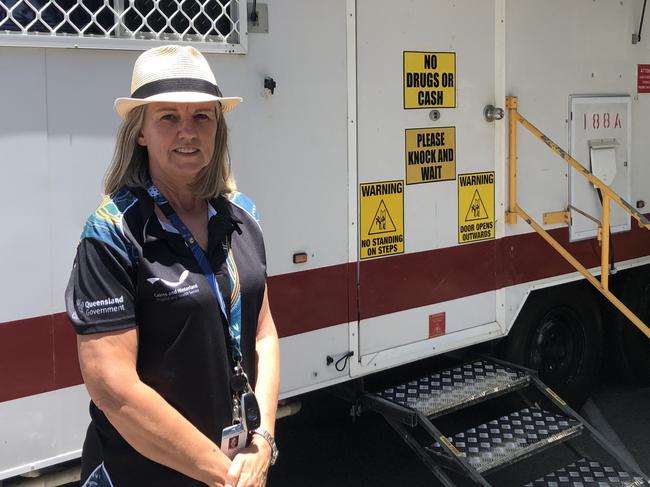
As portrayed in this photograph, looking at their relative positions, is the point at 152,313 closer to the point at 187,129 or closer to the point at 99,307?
the point at 99,307

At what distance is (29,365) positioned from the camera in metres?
2.59

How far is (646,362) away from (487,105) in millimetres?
2519

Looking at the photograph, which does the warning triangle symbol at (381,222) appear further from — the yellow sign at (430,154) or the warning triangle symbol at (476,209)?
the warning triangle symbol at (476,209)

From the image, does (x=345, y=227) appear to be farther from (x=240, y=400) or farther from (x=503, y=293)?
(x=240, y=400)

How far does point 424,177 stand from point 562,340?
5.40 feet

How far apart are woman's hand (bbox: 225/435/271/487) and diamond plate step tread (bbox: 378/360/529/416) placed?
1.75 metres

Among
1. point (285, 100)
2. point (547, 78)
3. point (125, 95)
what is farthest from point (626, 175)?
point (125, 95)

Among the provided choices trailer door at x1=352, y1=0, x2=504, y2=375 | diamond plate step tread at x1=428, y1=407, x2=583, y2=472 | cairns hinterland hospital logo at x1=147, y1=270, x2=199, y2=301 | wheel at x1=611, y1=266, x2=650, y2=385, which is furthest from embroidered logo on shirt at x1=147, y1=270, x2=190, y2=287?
wheel at x1=611, y1=266, x2=650, y2=385

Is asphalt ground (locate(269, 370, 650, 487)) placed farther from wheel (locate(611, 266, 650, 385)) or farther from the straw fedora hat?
the straw fedora hat

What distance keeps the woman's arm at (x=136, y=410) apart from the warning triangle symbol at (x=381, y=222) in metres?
1.89

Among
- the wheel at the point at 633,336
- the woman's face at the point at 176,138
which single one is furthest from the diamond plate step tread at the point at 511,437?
the woman's face at the point at 176,138

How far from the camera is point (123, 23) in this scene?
2.73 m

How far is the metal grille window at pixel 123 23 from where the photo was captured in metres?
2.52

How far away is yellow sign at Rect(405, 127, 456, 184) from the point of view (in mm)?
3693
